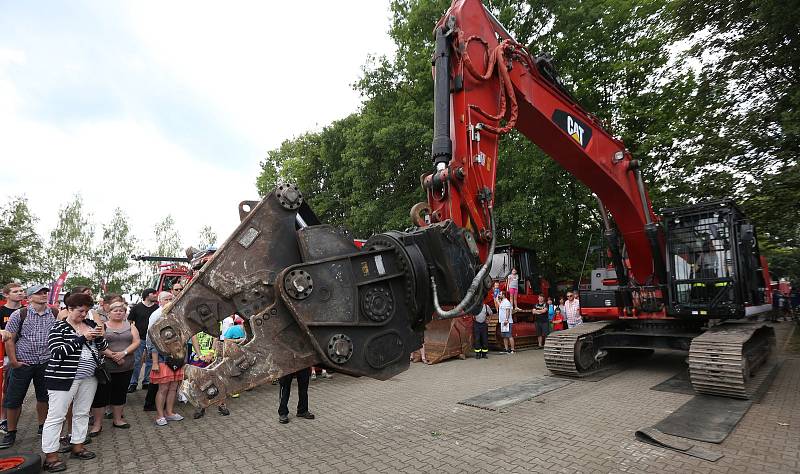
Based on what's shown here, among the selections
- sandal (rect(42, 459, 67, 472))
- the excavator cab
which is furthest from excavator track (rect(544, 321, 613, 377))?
sandal (rect(42, 459, 67, 472))

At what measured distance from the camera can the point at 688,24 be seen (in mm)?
12117

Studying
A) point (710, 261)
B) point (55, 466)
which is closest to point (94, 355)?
point (55, 466)

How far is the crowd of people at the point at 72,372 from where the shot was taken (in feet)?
14.4

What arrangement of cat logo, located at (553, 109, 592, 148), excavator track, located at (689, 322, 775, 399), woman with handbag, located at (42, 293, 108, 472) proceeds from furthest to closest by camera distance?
excavator track, located at (689, 322, 775, 399) < cat logo, located at (553, 109, 592, 148) < woman with handbag, located at (42, 293, 108, 472)

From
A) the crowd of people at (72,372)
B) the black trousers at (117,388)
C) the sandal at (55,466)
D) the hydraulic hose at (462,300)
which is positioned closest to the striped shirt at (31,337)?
the crowd of people at (72,372)

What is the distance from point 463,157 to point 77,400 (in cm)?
500

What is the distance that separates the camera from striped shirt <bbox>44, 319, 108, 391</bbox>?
434cm

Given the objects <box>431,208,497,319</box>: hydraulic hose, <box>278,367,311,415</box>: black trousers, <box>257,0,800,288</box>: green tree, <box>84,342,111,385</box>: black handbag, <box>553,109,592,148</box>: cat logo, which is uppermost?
<box>257,0,800,288</box>: green tree

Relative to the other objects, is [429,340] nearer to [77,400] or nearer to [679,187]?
[77,400]

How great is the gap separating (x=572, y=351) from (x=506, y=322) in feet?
12.7

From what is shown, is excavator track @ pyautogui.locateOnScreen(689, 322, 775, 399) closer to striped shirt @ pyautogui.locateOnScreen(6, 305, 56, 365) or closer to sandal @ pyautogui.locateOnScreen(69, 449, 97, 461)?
sandal @ pyautogui.locateOnScreen(69, 449, 97, 461)

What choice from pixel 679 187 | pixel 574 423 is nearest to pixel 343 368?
pixel 574 423

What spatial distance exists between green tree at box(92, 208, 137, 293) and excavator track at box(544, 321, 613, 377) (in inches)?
1311

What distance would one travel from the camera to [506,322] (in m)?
11.5
